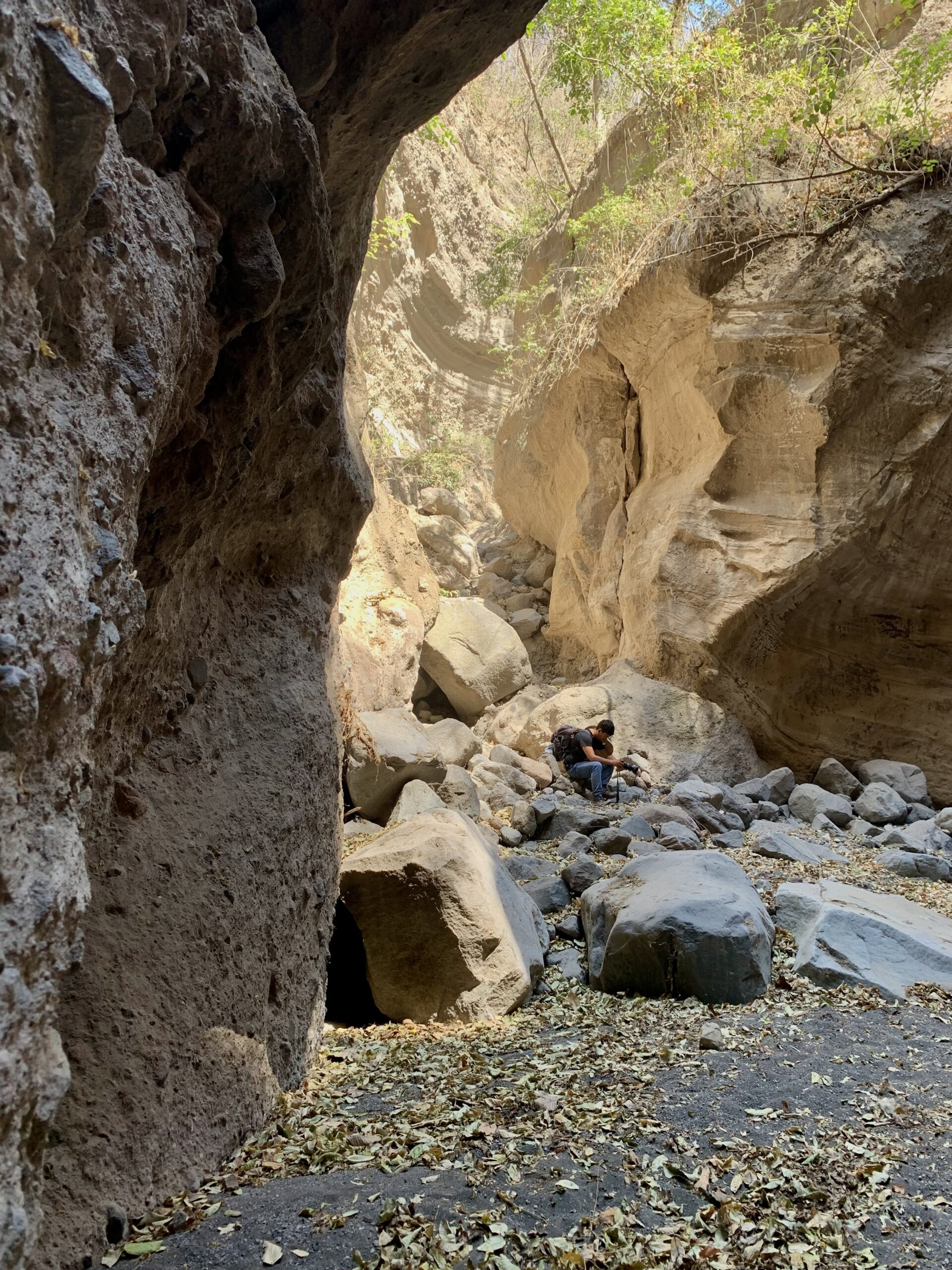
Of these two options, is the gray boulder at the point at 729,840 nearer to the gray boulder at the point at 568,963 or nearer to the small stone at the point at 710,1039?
the gray boulder at the point at 568,963

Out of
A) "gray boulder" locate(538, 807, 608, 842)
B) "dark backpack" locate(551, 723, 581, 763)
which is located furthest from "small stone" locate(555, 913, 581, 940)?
"dark backpack" locate(551, 723, 581, 763)

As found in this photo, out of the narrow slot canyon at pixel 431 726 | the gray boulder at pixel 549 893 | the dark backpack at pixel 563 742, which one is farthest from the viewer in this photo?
the dark backpack at pixel 563 742

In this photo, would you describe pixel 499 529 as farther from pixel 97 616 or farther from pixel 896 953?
pixel 97 616

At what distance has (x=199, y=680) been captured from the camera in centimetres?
298

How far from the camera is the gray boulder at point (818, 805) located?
673cm

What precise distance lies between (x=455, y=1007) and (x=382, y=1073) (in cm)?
60

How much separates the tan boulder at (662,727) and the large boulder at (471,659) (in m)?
1.30

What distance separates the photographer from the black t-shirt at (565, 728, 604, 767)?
7.23 metres

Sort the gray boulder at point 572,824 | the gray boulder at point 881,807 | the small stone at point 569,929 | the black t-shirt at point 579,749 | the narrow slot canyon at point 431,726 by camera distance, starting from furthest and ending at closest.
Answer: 1. the black t-shirt at point 579,749
2. the gray boulder at point 881,807
3. the gray boulder at point 572,824
4. the small stone at point 569,929
5. the narrow slot canyon at point 431,726

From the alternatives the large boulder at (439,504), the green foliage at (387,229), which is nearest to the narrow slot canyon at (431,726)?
the green foliage at (387,229)

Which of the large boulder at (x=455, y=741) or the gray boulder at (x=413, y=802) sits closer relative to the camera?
the gray boulder at (x=413, y=802)

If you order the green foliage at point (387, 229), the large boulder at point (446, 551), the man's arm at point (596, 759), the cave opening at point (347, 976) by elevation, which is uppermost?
the green foliage at point (387, 229)

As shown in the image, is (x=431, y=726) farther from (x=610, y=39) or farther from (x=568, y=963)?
(x=610, y=39)

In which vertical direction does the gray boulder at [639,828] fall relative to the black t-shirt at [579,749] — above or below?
below
